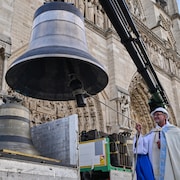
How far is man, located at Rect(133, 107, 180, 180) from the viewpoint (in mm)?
2145

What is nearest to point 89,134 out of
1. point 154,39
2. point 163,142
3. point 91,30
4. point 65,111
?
point 65,111

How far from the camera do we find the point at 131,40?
366cm

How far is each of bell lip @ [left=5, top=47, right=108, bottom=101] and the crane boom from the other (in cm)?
108

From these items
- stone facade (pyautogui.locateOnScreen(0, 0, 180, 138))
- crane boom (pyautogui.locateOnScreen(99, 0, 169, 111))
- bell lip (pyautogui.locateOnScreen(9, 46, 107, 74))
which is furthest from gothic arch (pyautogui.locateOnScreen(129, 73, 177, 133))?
bell lip (pyautogui.locateOnScreen(9, 46, 107, 74))

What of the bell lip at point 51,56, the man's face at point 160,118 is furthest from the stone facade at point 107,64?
the man's face at point 160,118

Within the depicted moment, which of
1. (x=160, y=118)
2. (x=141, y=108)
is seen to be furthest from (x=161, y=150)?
(x=141, y=108)

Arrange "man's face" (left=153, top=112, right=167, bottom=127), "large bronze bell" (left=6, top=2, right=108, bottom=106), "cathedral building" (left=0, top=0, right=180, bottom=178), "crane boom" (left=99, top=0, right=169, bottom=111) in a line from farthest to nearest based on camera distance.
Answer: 1. "cathedral building" (left=0, top=0, right=180, bottom=178)
2. "crane boom" (left=99, top=0, right=169, bottom=111)
3. "man's face" (left=153, top=112, right=167, bottom=127)
4. "large bronze bell" (left=6, top=2, right=108, bottom=106)

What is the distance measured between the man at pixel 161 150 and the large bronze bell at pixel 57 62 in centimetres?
63

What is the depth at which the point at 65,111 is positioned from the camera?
7.24 metres

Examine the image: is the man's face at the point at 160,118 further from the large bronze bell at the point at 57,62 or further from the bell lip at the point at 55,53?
the bell lip at the point at 55,53

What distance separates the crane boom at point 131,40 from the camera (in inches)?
132

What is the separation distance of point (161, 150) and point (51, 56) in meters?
1.17

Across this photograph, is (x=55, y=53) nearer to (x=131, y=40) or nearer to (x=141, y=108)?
(x=131, y=40)

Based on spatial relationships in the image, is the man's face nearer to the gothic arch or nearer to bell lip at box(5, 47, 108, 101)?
bell lip at box(5, 47, 108, 101)
